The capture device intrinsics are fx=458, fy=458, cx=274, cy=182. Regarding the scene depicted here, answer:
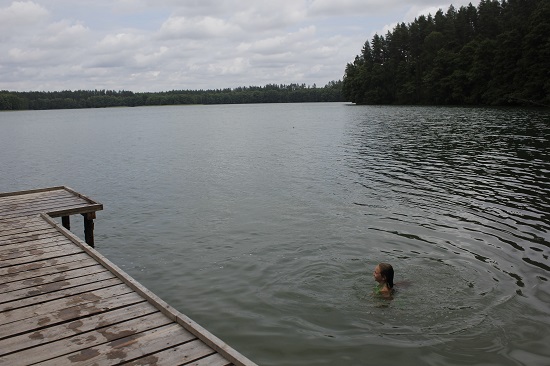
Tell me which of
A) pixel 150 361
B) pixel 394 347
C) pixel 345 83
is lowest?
pixel 394 347

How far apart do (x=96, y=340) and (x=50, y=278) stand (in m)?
2.68

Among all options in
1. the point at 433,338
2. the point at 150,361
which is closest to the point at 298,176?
the point at 433,338

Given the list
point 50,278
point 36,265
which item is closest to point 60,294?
point 50,278

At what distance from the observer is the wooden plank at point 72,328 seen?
211 inches

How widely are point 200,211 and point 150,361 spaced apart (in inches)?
468

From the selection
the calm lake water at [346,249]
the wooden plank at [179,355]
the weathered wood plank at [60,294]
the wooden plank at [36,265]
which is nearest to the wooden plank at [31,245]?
the wooden plank at [36,265]

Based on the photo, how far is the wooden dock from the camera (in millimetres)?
5066

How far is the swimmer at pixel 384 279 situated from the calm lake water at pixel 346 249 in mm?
204

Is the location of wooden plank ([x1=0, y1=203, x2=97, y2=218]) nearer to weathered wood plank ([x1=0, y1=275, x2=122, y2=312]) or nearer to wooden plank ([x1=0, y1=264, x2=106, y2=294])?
wooden plank ([x1=0, y1=264, x2=106, y2=294])

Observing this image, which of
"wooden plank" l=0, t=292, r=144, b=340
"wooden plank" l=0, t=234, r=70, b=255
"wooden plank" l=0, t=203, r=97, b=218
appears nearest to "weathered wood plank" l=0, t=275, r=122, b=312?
"wooden plank" l=0, t=292, r=144, b=340

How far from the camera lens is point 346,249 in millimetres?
11961

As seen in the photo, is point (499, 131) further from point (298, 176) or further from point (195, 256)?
point (195, 256)

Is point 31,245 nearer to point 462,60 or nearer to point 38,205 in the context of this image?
point 38,205

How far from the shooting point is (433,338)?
296 inches
